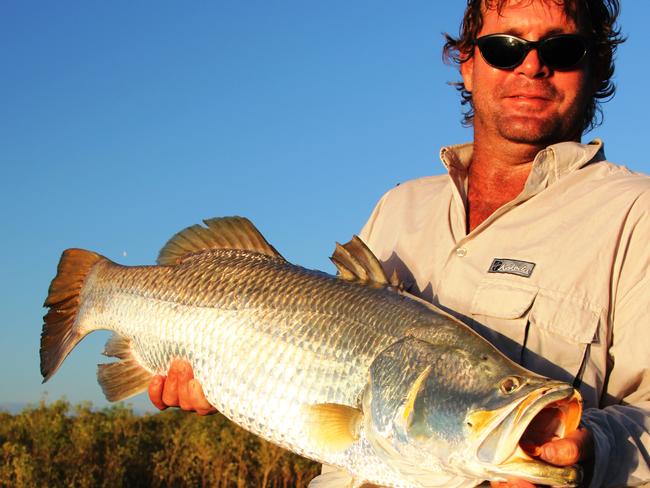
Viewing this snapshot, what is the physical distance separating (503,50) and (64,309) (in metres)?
2.99

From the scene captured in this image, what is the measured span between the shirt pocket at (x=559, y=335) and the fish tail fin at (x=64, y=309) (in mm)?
2566

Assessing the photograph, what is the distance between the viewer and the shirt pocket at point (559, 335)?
3525 mm

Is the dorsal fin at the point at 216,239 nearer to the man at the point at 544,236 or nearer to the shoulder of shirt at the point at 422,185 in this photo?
the man at the point at 544,236

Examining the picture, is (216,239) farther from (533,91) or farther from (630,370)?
(630,370)

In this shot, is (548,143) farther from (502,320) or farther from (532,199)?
(502,320)

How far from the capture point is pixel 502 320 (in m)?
3.72

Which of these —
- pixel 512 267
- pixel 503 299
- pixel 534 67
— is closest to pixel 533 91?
pixel 534 67

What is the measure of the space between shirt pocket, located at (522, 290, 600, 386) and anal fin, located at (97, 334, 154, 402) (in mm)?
2012

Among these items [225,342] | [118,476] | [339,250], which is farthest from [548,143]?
[118,476]

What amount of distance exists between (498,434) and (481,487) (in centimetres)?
45

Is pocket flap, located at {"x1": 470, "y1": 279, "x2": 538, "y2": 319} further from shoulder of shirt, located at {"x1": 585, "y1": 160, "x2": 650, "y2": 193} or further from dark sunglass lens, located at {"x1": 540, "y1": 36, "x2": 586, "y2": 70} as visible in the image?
dark sunglass lens, located at {"x1": 540, "y1": 36, "x2": 586, "y2": 70}

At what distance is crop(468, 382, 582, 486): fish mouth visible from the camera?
261 centimetres

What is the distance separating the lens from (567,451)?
8.57 ft

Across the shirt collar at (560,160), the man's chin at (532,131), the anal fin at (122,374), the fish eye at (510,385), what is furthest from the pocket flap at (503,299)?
the anal fin at (122,374)
